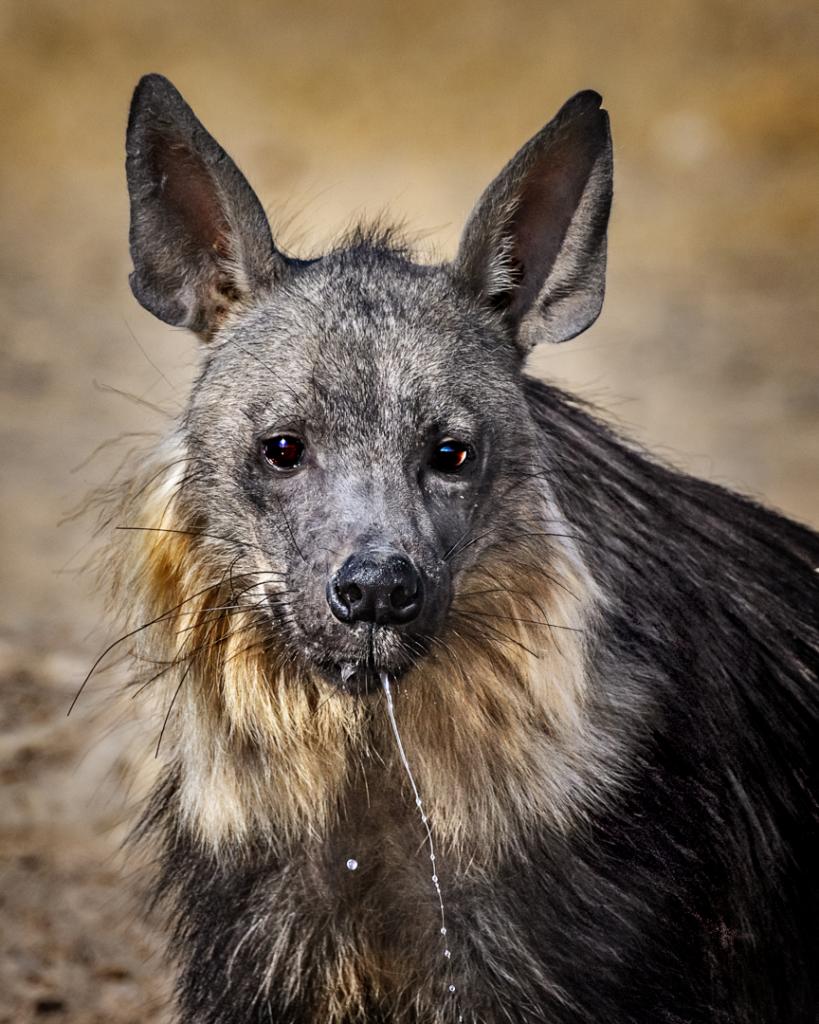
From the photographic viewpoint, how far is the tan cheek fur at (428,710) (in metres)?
3.55

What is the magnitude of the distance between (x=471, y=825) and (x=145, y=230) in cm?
155

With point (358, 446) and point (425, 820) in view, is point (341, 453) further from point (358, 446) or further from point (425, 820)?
point (425, 820)

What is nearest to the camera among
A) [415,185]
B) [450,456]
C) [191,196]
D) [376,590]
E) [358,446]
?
[376,590]

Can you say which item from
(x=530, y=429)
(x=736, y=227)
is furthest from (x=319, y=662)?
(x=736, y=227)

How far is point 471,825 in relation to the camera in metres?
3.57

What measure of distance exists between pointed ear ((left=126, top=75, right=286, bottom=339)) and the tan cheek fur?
0.49 metres

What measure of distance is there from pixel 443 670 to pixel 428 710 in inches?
3.9

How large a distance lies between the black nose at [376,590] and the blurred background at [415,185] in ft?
11.7

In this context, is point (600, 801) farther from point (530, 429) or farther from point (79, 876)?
point (79, 876)

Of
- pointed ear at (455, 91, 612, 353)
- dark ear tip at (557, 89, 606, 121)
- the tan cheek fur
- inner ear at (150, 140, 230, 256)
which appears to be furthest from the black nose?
dark ear tip at (557, 89, 606, 121)

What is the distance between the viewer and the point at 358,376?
350cm

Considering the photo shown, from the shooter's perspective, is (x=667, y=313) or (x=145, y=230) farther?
(x=667, y=313)

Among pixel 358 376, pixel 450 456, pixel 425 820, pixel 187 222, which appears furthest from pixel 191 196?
pixel 425 820

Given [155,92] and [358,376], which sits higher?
[155,92]
